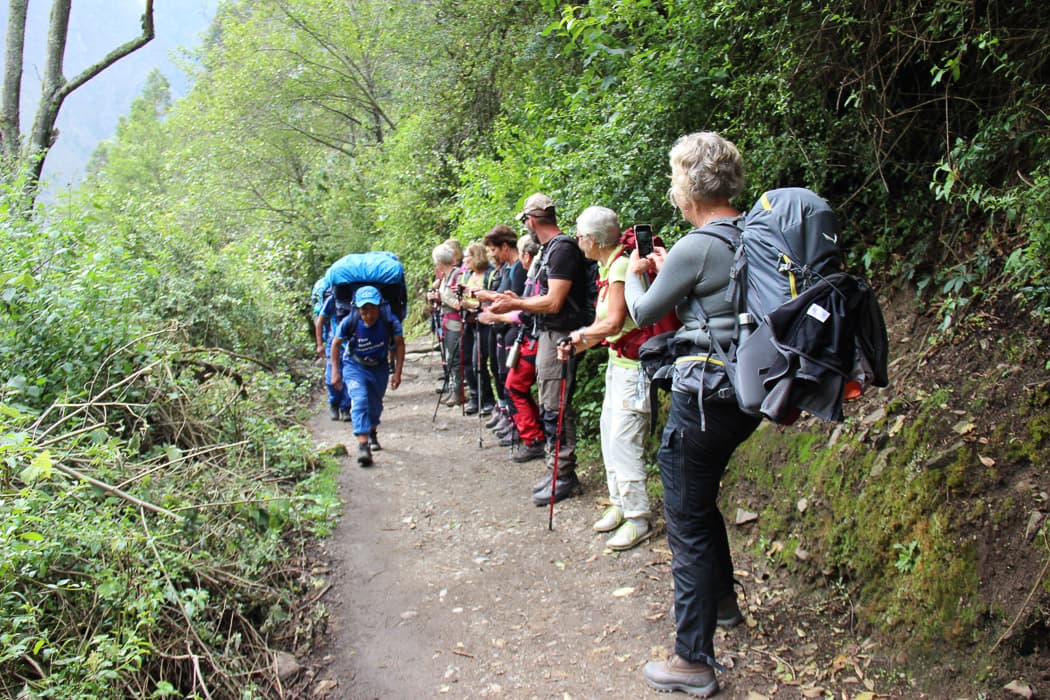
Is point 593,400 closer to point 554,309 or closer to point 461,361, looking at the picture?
point 554,309

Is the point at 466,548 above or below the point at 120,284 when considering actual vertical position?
below

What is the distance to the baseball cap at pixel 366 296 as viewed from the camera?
706cm

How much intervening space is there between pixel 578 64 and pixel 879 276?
642cm

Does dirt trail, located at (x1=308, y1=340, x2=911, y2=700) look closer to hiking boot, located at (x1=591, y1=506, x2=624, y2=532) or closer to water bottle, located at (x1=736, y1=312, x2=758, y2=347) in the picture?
hiking boot, located at (x1=591, y1=506, x2=624, y2=532)

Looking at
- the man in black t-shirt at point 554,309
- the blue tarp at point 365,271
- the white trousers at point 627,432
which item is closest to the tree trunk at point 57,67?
the blue tarp at point 365,271

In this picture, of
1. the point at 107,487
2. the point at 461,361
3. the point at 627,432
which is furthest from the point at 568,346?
the point at 461,361

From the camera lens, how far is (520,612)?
4125 mm

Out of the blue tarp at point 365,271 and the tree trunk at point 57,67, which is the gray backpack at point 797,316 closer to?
the blue tarp at point 365,271

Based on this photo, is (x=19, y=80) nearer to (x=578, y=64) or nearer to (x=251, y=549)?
(x=578, y=64)

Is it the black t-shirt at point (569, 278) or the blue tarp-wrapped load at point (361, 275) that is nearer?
the black t-shirt at point (569, 278)

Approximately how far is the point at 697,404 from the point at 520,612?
1898 mm

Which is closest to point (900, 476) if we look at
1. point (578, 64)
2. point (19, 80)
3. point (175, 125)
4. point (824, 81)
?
point (824, 81)

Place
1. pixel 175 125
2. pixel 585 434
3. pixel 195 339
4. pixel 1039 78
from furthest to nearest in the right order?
pixel 175 125 → pixel 195 339 → pixel 585 434 → pixel 1039 78

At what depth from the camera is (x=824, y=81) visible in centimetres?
489
